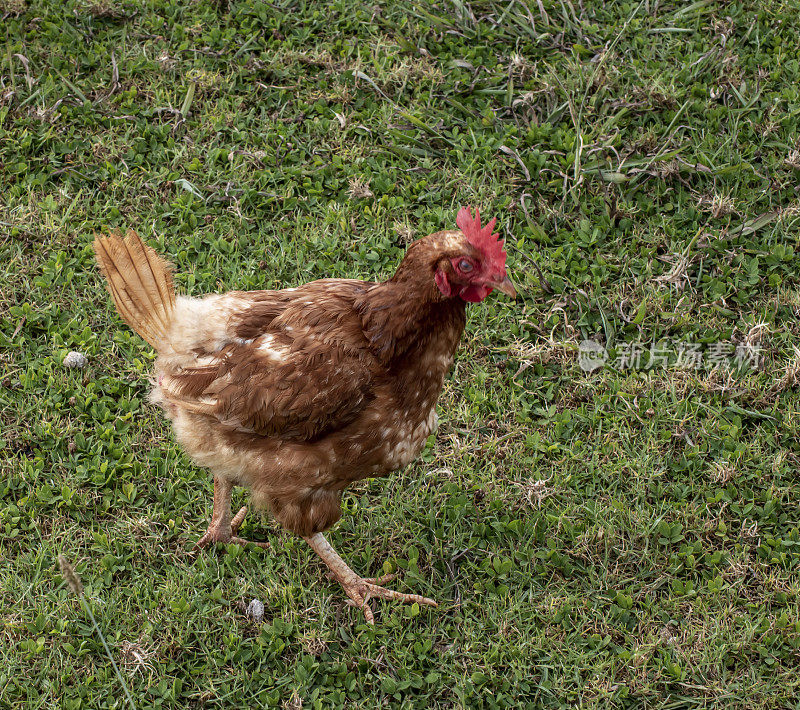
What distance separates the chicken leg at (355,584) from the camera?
3.80 m

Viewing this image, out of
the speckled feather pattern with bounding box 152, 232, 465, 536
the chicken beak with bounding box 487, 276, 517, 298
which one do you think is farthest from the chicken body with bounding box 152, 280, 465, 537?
the chicken beak with bounding box 487, 276, 517, 298

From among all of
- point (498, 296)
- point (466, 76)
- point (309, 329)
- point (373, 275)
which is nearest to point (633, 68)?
point (466, 76)

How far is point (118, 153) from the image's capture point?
538 cm

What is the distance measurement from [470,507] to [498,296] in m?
1.34

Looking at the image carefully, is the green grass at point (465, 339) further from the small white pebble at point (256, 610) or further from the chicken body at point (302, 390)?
the chicken body at point (302, 390)

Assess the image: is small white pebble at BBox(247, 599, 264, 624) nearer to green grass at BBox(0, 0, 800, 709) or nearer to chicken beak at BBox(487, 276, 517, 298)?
green grass at BBox(0, 0, 800, 709)

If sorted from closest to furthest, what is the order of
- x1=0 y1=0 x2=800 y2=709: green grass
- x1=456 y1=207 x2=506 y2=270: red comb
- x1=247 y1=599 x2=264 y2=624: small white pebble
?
x1=456 y1=207 x2=506 y2=270: red comb < x1=0 y1=0 x2=800 y2=709: green grass < x1=247 y1=599 x2=264 y2=624: small white pebble

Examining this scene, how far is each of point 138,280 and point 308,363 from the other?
32.3 inches

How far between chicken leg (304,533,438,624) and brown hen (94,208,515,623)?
166 millimetres

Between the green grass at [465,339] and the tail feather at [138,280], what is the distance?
3.19ft

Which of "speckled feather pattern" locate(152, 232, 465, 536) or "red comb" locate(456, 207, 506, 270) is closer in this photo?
"red comb" locate(456, 207, 506, 270)

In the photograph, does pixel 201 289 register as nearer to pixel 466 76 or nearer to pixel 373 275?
pixel 373 275

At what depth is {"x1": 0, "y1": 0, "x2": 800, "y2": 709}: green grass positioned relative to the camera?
372 centimetres

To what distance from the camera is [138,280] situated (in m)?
3.50
